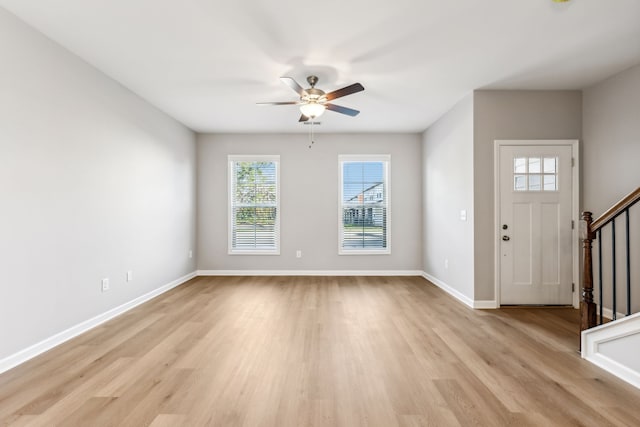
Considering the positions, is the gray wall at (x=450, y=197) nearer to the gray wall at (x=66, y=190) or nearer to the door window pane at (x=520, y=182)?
the door window pane at (x=520, y=182)

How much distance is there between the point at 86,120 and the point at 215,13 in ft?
6.23

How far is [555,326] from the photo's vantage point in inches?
133

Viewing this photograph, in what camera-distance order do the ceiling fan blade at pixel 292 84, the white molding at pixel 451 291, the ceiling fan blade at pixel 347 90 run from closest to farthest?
1. the ceiling fan blade at pixel 292 84
2. the ceiling fan blade at pixel 347 90
3. the white molding at pixel 451 291

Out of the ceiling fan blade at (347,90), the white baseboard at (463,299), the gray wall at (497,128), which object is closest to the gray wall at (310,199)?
the white baseboard at (463,299)

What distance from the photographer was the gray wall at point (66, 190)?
97.9 inches

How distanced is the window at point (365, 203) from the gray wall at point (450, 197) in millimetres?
789

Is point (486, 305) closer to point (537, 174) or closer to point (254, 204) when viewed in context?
point (537, 174)

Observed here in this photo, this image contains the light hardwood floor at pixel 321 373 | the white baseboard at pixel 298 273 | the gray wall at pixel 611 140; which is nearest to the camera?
the light hardwood floor at pixel 321 373

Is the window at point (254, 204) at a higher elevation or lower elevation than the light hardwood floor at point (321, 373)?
higher

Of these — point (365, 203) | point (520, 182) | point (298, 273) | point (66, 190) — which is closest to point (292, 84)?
point (66, 190)

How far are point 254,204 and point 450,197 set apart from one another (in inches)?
141

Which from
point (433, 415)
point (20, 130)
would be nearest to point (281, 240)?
point (20, 130)

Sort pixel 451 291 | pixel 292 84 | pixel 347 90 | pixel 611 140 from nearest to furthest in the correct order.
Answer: pixel 292 84
pixel 347 90
pixel 611 140
pixel 451 291

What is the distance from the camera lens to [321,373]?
2.36 meters
